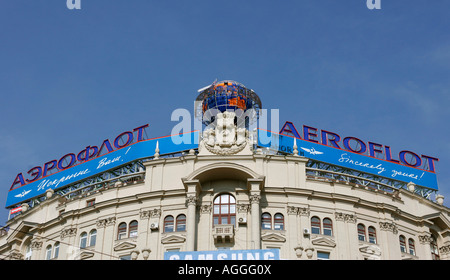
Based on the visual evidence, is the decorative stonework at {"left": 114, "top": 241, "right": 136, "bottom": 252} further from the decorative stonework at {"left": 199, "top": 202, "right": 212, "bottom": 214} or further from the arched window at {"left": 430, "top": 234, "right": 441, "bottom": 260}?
the arched window at {"left": 430, "top": 234, "right": 441, "bottom": 260}

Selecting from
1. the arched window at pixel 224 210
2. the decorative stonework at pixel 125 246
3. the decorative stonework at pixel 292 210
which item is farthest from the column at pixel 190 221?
the decorative stonework at pixel 292 210

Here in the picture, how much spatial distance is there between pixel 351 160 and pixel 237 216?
1724 centimetres

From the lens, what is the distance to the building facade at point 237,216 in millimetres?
53750

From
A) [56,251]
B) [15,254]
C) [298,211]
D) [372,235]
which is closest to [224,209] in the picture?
[298,211]

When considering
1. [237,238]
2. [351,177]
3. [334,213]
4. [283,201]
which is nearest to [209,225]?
[237,238]

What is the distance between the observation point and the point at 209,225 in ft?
177

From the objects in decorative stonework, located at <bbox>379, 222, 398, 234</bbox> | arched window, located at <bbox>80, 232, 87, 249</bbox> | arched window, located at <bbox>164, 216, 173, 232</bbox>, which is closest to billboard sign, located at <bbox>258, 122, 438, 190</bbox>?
decorative stonework, located at <bbox>379, 222, 398, 234</bbox>

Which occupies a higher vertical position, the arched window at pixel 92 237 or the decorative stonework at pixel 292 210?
the decorative stonework at pixel 292 210

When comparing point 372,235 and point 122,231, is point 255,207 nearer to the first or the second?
point 372,235

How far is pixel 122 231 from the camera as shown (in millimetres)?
56500

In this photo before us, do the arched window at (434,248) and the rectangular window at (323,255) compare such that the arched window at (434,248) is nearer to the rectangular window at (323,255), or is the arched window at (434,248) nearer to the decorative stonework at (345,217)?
the decorative stonework at (345,217)

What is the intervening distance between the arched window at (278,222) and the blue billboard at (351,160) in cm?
1078
